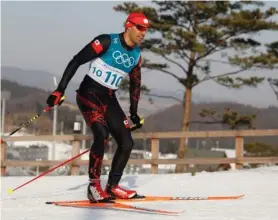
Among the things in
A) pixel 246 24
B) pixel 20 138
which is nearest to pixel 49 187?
pixel 20 138

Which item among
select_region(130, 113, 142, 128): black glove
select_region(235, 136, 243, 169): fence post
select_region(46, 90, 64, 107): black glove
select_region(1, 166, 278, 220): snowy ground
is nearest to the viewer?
select_region(1, 166, 278, 220): snowy ground

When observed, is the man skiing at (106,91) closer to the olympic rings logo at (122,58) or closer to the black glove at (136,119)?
the olympic rings logo at (122,58)

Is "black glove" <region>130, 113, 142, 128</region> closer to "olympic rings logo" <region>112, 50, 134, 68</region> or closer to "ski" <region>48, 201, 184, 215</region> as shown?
"olympic rings logo" <region>112, 50, 134, 68</region>

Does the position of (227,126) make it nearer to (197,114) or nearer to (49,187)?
(197,114)

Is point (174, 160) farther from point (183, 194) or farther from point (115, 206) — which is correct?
point (115, 206)

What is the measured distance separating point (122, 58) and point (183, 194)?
6.17 ft

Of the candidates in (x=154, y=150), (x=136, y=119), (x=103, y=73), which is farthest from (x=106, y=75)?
(x=154, y=150)

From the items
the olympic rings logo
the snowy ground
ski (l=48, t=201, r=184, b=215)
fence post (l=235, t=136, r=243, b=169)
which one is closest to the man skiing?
the olympic rings logo

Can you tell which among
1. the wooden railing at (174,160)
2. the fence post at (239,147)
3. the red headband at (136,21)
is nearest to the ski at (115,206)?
the red headband at (136,21)

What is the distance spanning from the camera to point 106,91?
519cm

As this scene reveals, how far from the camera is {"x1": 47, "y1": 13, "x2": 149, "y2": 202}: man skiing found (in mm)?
5086

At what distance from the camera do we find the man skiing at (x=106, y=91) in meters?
5.09

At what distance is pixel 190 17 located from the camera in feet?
78.9

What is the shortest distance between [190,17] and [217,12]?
4.21 ft
